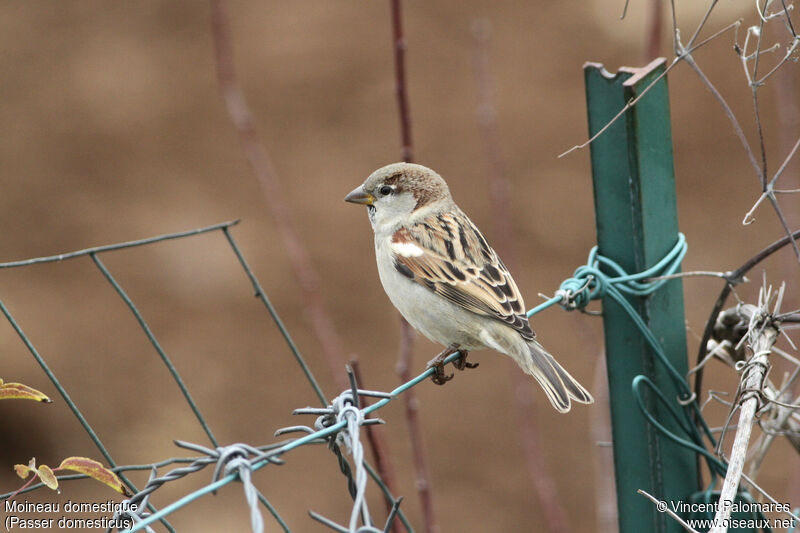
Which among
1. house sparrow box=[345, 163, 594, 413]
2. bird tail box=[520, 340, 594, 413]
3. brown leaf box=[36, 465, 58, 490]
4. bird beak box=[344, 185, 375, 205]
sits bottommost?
brown leaf box=[36, 465, 58, 490]

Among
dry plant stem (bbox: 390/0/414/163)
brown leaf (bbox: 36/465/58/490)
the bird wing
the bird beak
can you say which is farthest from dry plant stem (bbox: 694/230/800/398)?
brown leaf (bbox: 36/465/58/490)

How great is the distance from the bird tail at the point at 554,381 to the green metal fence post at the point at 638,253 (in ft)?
0.48

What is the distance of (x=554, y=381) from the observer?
2.92 meters

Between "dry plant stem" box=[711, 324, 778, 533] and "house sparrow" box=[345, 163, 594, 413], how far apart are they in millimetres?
566

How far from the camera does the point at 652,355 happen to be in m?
2.67

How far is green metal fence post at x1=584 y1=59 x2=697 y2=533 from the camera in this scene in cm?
263

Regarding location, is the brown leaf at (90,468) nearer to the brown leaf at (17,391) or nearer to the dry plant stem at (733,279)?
the brown leaf at (17,391)

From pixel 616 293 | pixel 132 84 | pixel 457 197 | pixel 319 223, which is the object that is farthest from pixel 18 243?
pixel 616 293

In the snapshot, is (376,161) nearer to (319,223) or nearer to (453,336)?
(319,223)

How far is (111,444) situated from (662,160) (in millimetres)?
3917

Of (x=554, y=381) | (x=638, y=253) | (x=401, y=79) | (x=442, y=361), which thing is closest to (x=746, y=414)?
(x=638, y=253)

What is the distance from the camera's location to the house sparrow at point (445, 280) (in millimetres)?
3043

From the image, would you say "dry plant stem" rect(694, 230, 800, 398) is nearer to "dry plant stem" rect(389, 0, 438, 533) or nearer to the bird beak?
"dry plant stem" rect(389, 0, 438, 533)

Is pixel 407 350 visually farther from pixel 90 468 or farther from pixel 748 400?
pixel 90 468
